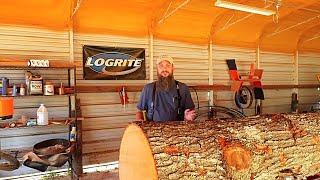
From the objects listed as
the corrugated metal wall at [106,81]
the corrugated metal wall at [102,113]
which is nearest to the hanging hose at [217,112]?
the corrugated metal wall at [106,81]

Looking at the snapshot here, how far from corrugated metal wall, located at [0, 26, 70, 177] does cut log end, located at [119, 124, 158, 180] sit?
264cm

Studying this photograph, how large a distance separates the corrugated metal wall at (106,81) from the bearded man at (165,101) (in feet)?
6.41

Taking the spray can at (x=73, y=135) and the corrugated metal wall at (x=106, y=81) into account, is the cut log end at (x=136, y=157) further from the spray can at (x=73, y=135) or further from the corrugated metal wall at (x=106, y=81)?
the corrugated metal wall at (x=106, y=81)

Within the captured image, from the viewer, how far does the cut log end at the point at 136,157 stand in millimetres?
2244

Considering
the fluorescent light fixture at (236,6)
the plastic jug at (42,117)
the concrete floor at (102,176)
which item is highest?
the fluorescent light fixture at (236,6)

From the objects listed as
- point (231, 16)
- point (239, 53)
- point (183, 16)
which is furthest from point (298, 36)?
point (183, 16)

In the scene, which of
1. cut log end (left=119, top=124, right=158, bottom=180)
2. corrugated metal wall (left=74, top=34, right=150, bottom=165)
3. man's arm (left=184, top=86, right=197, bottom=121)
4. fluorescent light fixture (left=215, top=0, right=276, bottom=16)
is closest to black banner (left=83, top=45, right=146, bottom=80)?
corrugated metal wall (left=74, top=34, right=150, bottom=165)

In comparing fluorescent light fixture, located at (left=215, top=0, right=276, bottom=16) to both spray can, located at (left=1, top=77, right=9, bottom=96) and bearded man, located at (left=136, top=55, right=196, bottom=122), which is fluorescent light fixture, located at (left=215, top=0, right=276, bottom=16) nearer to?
bearded man, located at (left=136, top=55, right=196, bottom=122)

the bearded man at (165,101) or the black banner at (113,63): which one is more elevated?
the black banner at (113,63)

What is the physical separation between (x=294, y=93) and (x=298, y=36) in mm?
1702

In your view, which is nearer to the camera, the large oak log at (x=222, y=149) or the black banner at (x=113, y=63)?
the large oak log at (x=222, y=149)

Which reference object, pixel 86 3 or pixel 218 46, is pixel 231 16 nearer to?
pixel 218 46

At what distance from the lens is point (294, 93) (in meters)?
8.83

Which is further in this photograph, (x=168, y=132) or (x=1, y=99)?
(x=1, y=99)
